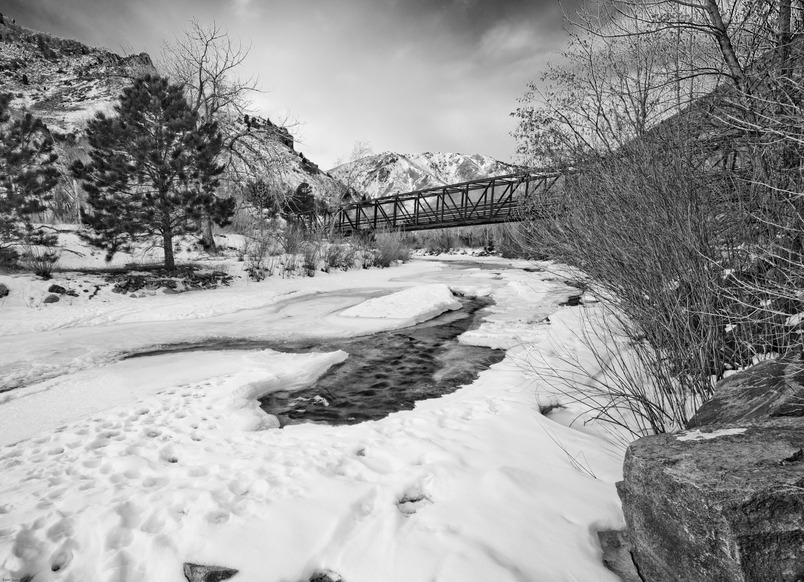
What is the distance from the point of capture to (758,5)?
3131 mm

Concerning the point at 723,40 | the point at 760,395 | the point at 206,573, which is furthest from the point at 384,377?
the point at 723,40

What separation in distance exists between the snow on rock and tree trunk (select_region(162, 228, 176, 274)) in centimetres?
523

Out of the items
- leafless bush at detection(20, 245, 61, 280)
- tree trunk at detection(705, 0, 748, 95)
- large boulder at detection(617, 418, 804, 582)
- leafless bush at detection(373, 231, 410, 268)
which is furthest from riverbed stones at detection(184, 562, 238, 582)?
leafless bush at detection(373, 231, 410, 268)

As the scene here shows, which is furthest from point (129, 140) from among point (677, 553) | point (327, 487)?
point (677, 553)

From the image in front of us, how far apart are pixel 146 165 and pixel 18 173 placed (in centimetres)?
226

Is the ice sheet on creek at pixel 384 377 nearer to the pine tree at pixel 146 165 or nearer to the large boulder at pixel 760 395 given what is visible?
the large boulder at pixel 760 395

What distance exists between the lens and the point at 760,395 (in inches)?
65.4

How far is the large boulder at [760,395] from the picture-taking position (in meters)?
1.54

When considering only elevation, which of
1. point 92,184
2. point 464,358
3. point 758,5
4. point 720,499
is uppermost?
point 758,5

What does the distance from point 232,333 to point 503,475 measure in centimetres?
503

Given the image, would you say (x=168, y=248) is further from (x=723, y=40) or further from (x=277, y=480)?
(x=723, y=40)

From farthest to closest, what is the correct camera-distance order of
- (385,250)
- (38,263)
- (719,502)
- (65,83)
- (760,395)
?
1. (65,83)
2. (385,250)
3. (38,263)
4. (760,395)
5. (719,502)

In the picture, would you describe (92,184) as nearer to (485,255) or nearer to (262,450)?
(262,450)

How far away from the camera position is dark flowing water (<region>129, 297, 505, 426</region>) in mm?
3279
